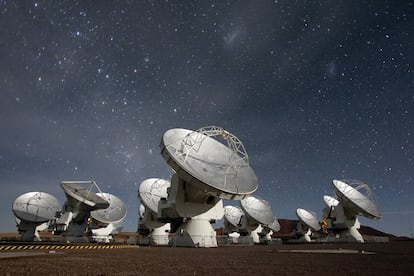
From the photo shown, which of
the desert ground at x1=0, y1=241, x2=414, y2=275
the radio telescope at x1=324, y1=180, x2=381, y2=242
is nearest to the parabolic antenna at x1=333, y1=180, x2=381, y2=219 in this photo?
the radio telescope at x1=324, y1=180, x2=381, y2=242

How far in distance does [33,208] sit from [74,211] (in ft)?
44.3

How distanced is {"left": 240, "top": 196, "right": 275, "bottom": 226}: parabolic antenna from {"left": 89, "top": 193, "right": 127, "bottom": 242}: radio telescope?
2080 centimetres

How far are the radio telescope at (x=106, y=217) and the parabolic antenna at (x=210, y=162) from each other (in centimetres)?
2696

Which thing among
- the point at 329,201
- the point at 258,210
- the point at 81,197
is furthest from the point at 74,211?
the point at 329,201

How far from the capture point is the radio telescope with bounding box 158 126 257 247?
28.8m

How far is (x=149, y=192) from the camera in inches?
1764

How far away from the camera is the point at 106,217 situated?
175 ft

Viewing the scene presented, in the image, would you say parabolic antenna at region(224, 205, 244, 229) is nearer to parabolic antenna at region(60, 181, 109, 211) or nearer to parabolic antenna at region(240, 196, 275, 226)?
parabolic antenna at region(240, 196, 275, 226)

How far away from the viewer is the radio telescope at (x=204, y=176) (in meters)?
28.8

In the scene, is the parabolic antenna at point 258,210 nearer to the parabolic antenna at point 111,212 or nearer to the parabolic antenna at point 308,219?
the parabolic antenna at point 308,219

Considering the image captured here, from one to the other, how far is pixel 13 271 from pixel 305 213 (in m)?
67.3

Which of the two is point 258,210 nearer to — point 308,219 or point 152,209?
point 308,219

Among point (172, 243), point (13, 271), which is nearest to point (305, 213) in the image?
point (172, 243)

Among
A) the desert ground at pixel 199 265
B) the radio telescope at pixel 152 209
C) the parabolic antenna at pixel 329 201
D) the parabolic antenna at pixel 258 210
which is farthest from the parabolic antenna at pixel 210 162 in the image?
the parabolic antenna at pixel 329 201
